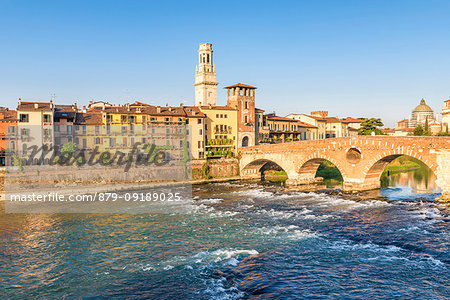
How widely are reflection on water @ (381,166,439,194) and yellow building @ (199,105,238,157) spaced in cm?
2897

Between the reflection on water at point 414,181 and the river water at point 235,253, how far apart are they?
1382cm

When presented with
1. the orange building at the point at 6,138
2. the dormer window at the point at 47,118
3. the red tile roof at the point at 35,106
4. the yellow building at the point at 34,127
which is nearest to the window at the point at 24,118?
the yellow building at the point at 34,127

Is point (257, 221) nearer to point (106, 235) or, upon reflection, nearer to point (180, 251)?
point (180, 251)

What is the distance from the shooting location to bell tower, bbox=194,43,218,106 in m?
90.4

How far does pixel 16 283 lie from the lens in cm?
1978

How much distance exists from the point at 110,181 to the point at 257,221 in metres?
31.7

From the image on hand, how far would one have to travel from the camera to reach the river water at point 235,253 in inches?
727

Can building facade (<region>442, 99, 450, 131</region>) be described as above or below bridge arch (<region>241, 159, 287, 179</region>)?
above

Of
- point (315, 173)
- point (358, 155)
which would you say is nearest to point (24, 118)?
point (315, 173)

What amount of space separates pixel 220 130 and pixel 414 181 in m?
35.8

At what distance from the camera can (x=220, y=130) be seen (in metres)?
72.8

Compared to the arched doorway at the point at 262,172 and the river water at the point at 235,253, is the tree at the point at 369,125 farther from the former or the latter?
the river water at the point at 235,253

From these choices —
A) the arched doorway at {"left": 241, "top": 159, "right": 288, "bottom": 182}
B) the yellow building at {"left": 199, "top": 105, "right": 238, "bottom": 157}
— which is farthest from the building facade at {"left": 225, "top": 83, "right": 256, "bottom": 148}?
the arched doorway at {"left": 241, "top": 159, "right": 288, "bottom": 182}

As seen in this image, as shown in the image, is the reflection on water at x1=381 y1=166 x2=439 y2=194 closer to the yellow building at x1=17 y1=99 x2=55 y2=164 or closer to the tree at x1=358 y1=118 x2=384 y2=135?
the tree at x1=358 y1=118 x2=384 y2=135
